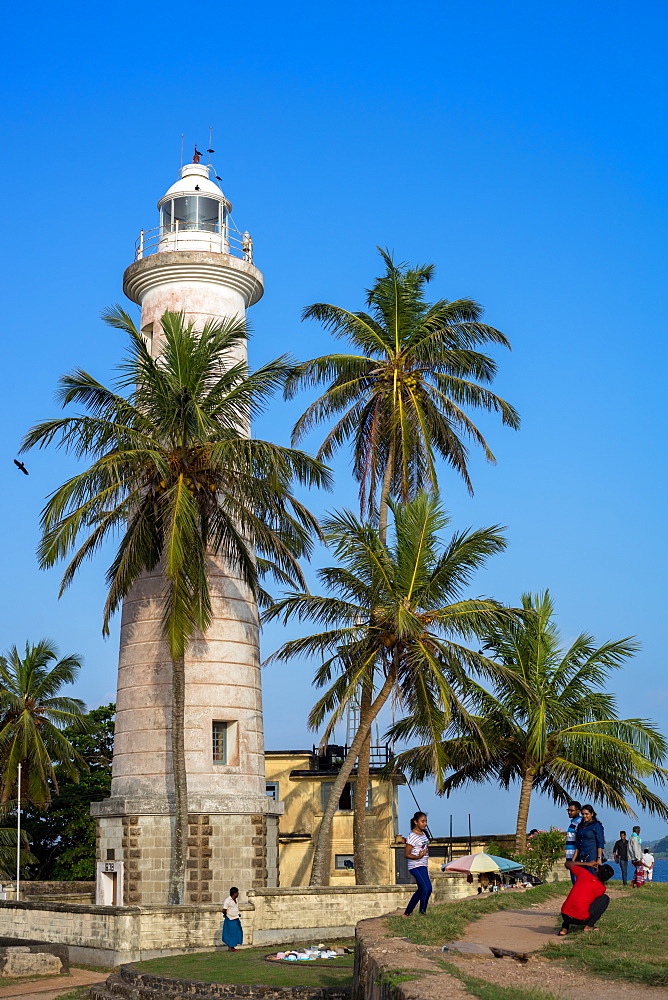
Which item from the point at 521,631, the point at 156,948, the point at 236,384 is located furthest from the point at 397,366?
the point at 156,948

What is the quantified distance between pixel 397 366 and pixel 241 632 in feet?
31.2

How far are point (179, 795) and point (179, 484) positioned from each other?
24.0ft

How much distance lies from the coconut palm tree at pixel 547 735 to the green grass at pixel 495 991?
71.9 feet

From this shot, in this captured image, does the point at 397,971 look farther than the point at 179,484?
No

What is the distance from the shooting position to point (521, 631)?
3478 centimetres

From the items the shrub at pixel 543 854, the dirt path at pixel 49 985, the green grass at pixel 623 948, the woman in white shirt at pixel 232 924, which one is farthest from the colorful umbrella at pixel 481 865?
the green grass at pixel 623 948

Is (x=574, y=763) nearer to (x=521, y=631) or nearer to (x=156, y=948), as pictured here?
(x=521, y=631)

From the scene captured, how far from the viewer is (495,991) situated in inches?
368

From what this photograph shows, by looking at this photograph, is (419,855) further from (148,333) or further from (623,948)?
(148,333)

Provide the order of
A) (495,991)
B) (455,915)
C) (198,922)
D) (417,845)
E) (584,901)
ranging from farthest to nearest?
(198,922)
(455,915)
(417,845)
(584,901)
(495,991)

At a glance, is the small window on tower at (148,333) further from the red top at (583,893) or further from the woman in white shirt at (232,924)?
the red top at (583,893)

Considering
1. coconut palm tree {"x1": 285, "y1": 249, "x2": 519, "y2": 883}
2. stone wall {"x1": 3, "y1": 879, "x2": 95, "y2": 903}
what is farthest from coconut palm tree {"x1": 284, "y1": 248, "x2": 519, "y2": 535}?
stone wall {"x1": 3, "y1": 879, "x2": 95, "y2": 903}

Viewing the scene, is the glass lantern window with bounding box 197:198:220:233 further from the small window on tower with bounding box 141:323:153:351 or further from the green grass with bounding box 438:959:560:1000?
the green grass with bounding box 438:959:560:1000

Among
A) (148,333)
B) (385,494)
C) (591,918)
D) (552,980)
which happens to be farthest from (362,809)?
(552,980)
